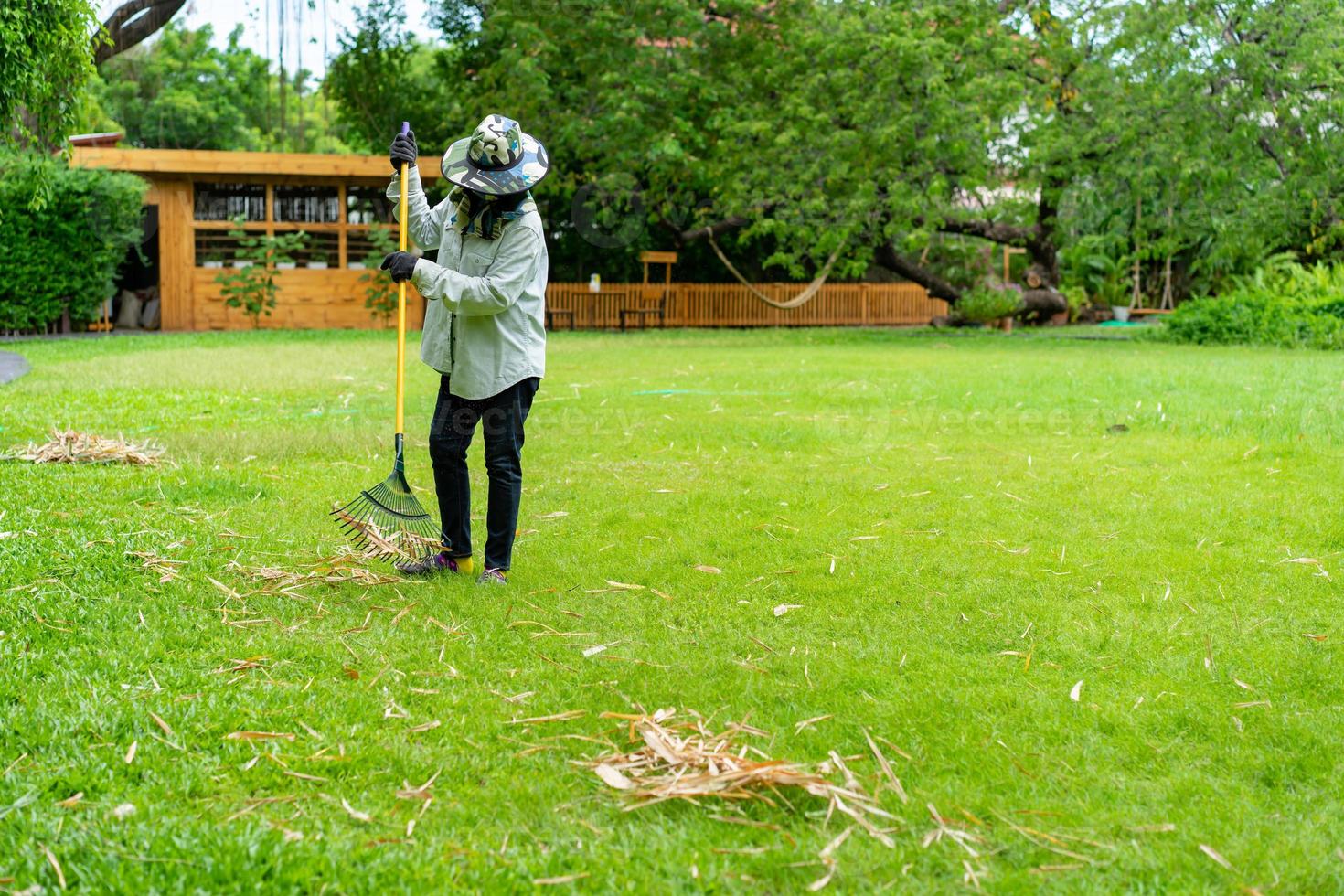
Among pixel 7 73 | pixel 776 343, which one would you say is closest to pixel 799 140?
pixel 776 343

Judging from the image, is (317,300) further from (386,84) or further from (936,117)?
(936,117)

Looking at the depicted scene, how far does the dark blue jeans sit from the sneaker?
0.12 metres

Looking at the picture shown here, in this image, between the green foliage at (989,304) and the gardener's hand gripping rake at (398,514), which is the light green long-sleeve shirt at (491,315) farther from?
the green foliage at (989,304)

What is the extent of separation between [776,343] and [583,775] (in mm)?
18014

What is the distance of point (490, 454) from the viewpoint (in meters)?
5.22

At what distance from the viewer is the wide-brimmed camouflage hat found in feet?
16.1

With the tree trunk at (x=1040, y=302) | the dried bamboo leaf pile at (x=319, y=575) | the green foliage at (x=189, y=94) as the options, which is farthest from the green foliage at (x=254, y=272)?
the dried bamboo leaf pile at (x=319, y=575)

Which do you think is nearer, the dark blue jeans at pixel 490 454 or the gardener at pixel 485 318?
the gardener at pixel 485 318

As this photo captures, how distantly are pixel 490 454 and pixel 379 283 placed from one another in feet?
65.0

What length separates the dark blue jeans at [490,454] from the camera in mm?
5176

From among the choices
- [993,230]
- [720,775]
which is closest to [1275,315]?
[993,230]

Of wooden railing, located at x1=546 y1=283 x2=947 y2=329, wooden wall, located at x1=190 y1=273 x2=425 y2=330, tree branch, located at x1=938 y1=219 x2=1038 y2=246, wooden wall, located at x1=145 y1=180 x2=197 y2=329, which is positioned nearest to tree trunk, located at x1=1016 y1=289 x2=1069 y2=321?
tree branch, located at x1=938 y1=219 x2=1038 y2=246

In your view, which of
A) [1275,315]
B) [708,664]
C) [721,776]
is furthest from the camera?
[1275,315]

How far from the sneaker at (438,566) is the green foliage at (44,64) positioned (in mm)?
4215
